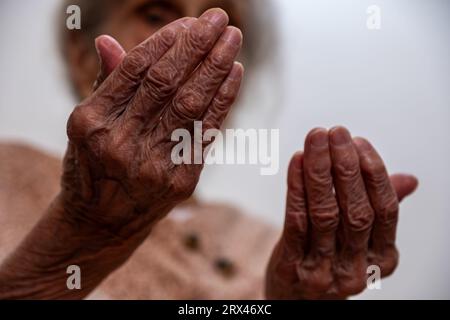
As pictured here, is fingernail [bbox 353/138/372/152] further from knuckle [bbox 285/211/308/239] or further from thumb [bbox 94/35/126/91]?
thumb [bbox 94/35/126/91]

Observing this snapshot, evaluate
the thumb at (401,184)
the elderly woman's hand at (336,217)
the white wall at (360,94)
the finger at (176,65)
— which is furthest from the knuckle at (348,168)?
the white wall at (360,94)

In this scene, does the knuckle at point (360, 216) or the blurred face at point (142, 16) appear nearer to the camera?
the knuckle at point (360, 216)

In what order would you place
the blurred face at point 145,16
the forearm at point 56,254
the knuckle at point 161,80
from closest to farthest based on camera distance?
the knuckle at point 161,80, the forearm at point 56,254, the blurred face at point 145,16

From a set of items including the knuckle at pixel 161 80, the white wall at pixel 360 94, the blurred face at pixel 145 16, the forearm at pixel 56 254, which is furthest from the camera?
the white wall at pixel 360 94

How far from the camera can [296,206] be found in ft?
2.60

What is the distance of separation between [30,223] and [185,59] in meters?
0.54

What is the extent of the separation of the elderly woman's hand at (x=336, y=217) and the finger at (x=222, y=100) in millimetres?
155

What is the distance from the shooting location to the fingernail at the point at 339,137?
0.74 meters

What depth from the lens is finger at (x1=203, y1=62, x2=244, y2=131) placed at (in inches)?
25.5

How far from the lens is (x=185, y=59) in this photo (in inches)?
24.5

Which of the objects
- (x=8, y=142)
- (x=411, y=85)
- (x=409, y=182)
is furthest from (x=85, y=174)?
(x=411, y=85)

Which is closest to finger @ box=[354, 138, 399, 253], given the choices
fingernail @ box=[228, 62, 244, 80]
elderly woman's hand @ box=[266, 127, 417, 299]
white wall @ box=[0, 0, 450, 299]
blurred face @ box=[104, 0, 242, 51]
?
elderly woman's hand @ box=[266, 127, 417, 299]

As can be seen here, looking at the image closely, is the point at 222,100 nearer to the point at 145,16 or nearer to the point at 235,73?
the point at 235,73

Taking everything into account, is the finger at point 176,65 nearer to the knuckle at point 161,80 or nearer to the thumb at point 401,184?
the knuckle at point 161,80
